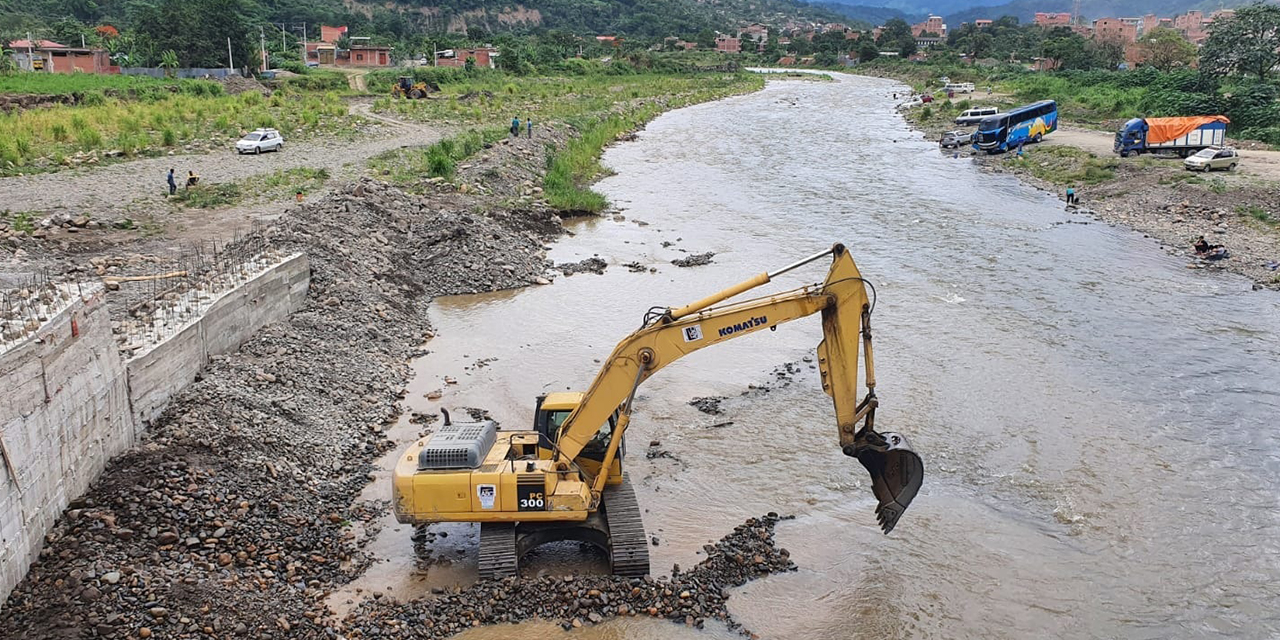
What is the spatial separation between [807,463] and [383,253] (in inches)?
504

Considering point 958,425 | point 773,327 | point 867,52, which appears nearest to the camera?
point 773,327

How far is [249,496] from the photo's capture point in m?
11.0

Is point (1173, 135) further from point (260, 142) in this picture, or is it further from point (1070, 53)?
point (1070, 53)

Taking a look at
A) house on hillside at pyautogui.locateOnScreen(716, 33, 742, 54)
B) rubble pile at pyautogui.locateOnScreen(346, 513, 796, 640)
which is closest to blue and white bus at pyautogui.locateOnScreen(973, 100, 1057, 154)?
rubble pile at pyautogui.locateOnScreen(346, 513, 796, 640)

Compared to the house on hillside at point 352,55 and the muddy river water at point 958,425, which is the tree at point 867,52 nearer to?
the house on hillside at point 352,55

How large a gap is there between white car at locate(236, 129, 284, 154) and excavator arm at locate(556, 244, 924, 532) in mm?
29955

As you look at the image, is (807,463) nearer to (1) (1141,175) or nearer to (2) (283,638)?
(2) (283,638)

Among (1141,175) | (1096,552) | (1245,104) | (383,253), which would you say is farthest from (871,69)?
(1096,552)

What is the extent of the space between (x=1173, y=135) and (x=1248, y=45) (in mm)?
17959

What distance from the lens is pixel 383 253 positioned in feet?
73.6

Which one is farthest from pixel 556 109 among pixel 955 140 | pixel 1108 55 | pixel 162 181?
pixel 1108 55

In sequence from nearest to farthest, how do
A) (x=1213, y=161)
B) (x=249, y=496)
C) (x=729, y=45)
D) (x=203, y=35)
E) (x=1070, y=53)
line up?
1. (x=249, y=496)
2. (x=1213, y=161)
3. (x=203, y=35)
4. (x=1070, y=53)
5. (x=729, y=45)

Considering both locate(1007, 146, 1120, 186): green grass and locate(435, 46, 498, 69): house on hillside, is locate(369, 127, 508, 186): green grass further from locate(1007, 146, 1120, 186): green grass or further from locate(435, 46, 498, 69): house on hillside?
locate(435, 46, 498, 69): house on hillside

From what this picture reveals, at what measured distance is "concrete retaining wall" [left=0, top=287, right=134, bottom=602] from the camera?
8828mm
